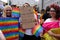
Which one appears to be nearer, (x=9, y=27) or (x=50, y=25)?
(x=50, y=25)

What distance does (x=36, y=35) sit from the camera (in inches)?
229

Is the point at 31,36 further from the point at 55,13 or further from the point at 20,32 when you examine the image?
the point at 55,13

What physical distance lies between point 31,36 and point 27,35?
107 millimetres

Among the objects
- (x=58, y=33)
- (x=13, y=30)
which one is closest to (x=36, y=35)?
(x=13, y=30)

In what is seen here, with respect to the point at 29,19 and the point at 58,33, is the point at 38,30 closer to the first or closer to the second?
the point at 29,19

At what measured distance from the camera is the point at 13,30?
18.7 ft

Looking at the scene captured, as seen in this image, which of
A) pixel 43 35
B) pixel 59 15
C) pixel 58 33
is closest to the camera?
pixel 58 33

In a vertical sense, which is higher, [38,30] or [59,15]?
[59,15]

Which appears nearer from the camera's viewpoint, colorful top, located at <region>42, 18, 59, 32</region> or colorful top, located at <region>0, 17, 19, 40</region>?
colorful top, located at <region>42, 18, 59, 32</region>

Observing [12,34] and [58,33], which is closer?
[58,33]

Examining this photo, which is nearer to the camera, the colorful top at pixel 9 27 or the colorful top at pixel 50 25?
the colorful top at pixel 50 25

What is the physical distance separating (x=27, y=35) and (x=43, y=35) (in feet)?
1.62

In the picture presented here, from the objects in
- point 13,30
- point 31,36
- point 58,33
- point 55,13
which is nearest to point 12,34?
point 13,30

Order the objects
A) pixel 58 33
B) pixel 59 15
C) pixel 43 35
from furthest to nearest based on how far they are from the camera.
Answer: pixel 43 35
pixel 59 15
pixel 58 33
